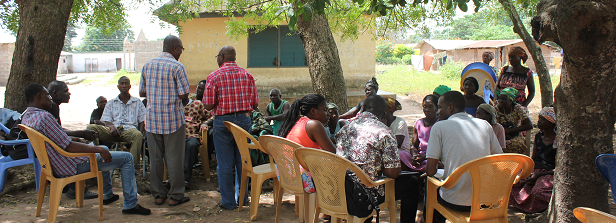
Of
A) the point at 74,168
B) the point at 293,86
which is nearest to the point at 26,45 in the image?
the point at 74,168

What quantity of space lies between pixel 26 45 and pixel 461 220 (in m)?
5.35

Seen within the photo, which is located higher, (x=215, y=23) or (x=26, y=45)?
(x=215, y=23)

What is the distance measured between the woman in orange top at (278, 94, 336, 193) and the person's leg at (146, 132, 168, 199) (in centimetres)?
141

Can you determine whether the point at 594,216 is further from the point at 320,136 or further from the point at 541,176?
the point at 541,176

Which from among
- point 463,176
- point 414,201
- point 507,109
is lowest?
point 414,201

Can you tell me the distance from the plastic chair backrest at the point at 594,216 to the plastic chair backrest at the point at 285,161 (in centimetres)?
204

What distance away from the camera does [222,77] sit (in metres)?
4.20

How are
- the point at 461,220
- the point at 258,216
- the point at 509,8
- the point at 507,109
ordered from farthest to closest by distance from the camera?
the point at 509,8
the point at 507,109
the point at 258,216
the point at 461,220

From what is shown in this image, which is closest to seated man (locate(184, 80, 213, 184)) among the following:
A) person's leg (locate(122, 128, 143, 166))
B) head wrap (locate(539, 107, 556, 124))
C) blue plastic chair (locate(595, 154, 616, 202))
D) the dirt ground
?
the dirt ground

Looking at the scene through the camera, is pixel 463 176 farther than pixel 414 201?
No

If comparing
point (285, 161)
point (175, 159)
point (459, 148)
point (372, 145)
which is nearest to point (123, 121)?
point (175, 159)

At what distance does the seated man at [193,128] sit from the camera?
5145mm

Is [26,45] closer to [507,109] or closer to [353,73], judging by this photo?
[507,109]

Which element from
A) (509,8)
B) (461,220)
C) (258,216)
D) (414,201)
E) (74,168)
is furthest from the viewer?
(509,8)
